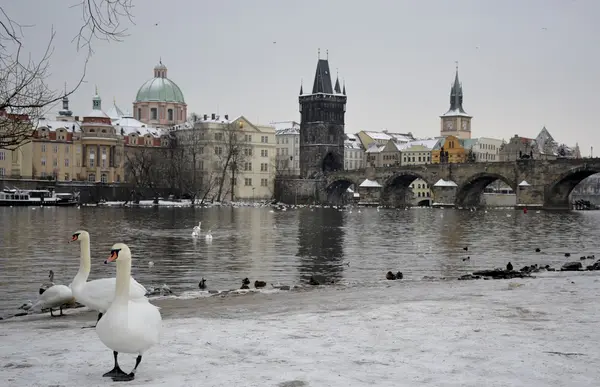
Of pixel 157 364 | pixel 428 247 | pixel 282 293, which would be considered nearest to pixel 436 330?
pixel 157 364

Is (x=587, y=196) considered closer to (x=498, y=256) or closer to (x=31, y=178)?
(x=31, y=178)

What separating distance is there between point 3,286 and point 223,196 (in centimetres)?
8603

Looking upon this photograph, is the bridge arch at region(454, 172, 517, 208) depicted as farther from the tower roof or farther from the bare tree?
the tower roof

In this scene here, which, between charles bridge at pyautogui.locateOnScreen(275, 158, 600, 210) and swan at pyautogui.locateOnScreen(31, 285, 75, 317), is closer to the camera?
swan at pyautogui.locateOnScreen(31, 285, 75, 317)

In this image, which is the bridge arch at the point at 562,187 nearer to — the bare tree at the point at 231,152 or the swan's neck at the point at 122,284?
the bare tree at the point at 231,152

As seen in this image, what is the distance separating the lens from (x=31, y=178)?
94812 millimetres

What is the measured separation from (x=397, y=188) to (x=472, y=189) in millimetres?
15037

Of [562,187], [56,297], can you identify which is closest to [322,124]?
[562,187]

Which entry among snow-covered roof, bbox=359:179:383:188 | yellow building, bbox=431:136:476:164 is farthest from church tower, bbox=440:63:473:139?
snow-covered roof, bbox=359:179:383:188

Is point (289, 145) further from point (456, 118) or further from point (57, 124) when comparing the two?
point (57, 124)

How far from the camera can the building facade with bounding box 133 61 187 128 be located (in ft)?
407

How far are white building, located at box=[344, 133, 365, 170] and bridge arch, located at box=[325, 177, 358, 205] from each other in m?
32.4

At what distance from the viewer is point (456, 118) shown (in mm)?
162750

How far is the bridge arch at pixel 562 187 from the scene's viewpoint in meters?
83.1
